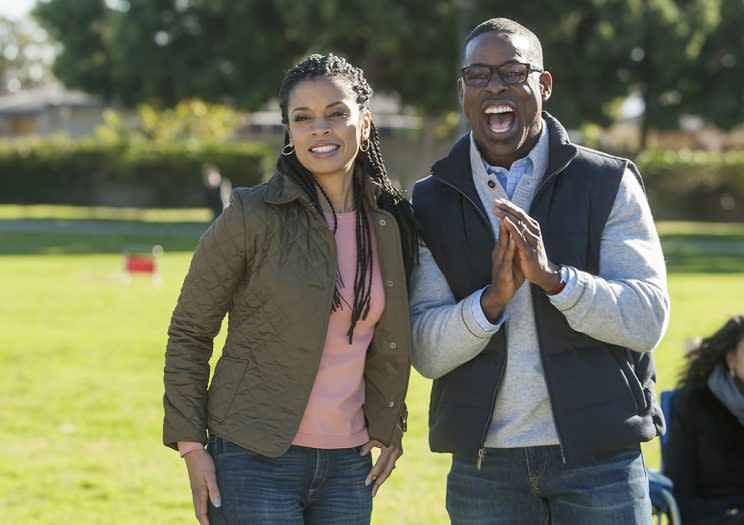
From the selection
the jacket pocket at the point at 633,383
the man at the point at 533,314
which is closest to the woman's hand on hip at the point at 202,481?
the man at the point at 533,314

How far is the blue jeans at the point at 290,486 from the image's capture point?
3.01 m

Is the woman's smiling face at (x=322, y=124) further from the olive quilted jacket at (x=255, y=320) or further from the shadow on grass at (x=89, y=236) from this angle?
the shadow on grass at (x=89, y=236)

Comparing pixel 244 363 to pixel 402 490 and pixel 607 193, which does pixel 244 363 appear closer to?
pixel 607 193

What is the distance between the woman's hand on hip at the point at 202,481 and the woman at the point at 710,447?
7.56 feet

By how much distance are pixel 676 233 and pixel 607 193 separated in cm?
3023

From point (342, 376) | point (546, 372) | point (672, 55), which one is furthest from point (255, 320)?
point (672, 55)

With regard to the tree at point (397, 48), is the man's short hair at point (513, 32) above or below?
below

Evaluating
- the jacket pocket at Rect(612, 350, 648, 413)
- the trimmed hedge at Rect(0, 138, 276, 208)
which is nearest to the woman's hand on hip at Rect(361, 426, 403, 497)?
the jacket pocket at Rect(612, 350, 648, 413)

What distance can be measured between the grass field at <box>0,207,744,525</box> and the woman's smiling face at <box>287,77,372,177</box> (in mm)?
3137

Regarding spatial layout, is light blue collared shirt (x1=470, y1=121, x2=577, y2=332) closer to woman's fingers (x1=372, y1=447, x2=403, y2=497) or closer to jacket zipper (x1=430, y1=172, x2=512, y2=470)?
jacket zipper (x1=430, y1=172, x2=512, y2=470)

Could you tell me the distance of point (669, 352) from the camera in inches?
444

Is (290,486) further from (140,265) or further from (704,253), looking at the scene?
(704,253)

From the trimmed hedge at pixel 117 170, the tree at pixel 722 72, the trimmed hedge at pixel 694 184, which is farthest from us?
the trimmed hedge at pixel 117 170

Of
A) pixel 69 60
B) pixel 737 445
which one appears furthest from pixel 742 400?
pixel 69 60
